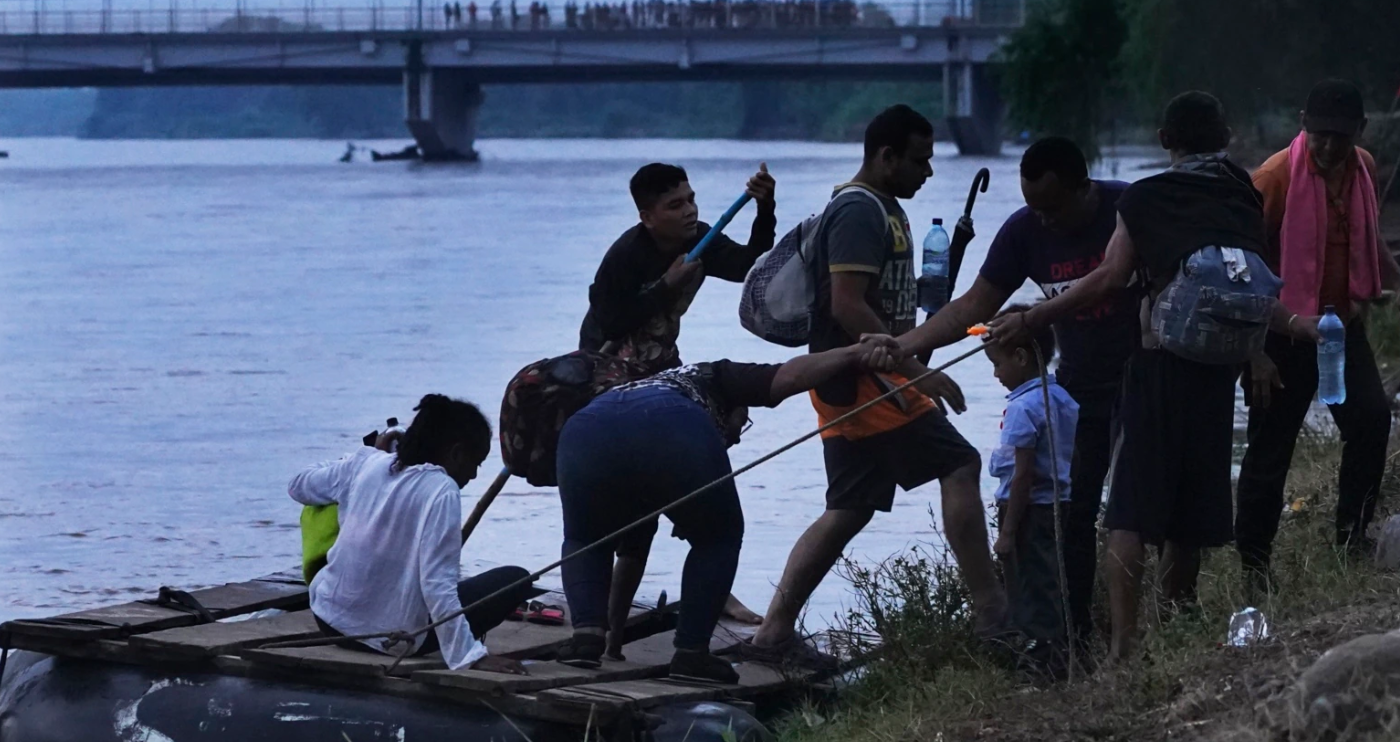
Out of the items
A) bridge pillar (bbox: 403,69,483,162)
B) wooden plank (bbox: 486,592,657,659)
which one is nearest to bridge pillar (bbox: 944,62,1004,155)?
bridge pillar (bbox: 403,69,483,162)

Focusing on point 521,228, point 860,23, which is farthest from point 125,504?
point 860,23

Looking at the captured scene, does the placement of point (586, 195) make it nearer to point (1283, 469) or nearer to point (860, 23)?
point (860, 23)

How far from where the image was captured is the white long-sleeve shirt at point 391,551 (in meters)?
6.17

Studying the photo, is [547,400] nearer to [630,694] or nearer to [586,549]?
[586,549]

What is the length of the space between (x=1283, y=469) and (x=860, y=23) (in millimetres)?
75160

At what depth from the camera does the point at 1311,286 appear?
22.5 feet

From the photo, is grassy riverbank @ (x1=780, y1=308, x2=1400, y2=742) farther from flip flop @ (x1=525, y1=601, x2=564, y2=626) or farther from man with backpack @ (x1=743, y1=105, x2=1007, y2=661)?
flip flop @ (x1=525, y1=601, x2=564, y2=626)

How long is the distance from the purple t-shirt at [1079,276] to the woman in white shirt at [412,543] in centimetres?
174

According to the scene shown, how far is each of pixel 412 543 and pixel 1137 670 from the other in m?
2.05

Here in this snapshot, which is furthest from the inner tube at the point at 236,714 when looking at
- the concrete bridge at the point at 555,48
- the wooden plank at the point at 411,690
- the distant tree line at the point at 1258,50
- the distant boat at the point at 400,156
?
the distant boat at the point at 400,156

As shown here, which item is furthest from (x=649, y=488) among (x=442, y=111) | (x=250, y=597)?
(x=442, y=111)

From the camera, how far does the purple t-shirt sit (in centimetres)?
671

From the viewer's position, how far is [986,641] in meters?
6.72

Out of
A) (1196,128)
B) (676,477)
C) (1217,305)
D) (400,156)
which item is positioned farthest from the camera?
(400,156)
